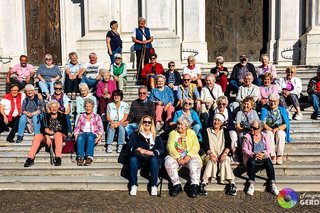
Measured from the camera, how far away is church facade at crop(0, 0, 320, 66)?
13781mm

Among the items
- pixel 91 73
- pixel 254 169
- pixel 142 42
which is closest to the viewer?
pixel 254 169

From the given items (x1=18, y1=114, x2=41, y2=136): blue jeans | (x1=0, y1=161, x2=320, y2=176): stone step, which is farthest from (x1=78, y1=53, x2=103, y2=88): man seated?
(x1=0, y1=161, x2=320, y2=176): stone step

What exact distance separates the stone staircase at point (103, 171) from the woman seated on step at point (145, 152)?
27cm

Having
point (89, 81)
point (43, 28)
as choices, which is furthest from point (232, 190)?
point (43, 28)

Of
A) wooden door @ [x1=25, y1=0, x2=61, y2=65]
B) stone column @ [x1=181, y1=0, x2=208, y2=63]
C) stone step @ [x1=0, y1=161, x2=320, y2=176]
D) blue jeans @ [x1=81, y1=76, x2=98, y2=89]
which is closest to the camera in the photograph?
stone step @ [x1=0, y1=161, x2=320, y2=176]

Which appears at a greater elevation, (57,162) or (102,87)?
(102,87)

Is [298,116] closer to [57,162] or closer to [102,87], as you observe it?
[102,87]

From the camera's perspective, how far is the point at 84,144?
7.94m

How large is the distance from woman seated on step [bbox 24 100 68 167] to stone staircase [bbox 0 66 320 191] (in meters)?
0.19

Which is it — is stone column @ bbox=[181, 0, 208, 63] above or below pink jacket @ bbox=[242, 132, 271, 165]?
above

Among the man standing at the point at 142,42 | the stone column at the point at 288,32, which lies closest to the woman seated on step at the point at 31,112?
the man standing at the point at 142,42

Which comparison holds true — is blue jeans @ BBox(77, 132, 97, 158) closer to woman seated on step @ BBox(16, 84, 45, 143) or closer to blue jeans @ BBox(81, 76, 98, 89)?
woman seated on step @ BBox(16, 84, 45, 143)

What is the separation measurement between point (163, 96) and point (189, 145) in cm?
190

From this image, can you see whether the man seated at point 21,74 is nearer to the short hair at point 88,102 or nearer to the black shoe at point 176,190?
the short hair at point 88,102
